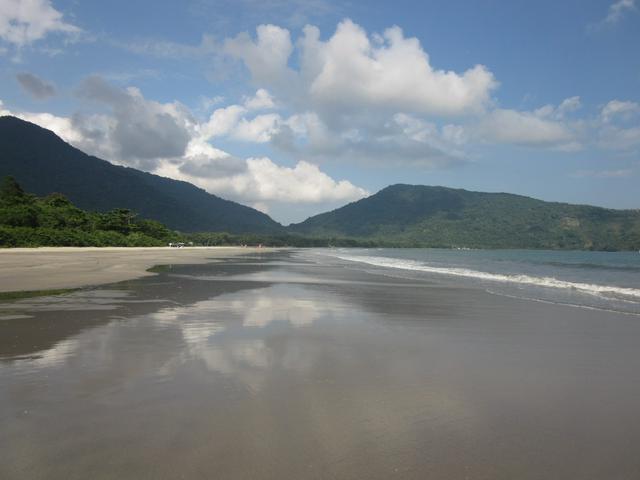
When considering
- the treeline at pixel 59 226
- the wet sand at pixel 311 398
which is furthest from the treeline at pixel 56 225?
the wet sand at pixel 311 398

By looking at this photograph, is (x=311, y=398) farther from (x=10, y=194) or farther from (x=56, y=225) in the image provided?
(x=10, y=194)

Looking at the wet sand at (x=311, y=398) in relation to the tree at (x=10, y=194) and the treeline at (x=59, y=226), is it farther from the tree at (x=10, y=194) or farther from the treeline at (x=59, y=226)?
the tree at (x=10, y=194)

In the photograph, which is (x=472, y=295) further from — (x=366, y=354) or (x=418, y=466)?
(x=418, y=466)

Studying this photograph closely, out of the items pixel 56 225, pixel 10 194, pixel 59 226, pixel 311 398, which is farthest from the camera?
pixel 10 194

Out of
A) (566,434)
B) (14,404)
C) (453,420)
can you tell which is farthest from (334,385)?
(14,404)

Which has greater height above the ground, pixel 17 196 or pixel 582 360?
pixel 17 196

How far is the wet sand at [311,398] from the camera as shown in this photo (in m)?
3.98

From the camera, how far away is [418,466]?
3.96 meters

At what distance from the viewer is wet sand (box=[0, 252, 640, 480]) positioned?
3977 millimetres

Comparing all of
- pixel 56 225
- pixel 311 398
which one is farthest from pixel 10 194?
pixel 311 398

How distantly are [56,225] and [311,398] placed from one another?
7454 cm

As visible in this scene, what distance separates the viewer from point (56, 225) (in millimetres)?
67438

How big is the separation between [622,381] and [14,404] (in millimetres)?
8650

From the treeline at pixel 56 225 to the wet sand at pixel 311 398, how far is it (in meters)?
53.1
